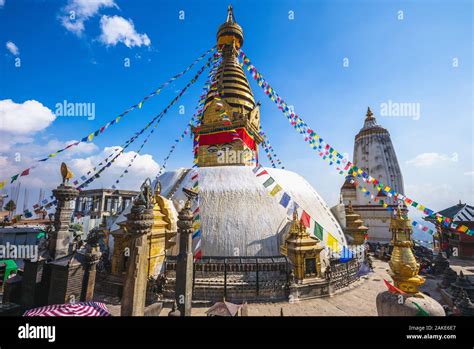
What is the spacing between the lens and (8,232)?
521 inches

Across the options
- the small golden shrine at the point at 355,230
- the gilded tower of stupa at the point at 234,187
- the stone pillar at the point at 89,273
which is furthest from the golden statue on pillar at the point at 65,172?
the small golden shrine at the point at 355,230

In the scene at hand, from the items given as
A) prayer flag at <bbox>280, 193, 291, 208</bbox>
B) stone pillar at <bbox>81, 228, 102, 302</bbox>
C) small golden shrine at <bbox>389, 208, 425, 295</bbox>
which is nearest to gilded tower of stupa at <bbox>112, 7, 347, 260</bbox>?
prayer flag at <bbox>280, 193, 291, 208</bbox>

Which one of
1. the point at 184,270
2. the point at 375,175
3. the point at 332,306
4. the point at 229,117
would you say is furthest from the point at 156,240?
the point at 375,175

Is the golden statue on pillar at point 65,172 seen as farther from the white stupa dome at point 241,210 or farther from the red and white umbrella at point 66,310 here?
the white stupa dome at point 241,210

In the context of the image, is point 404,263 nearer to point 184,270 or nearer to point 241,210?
point 184,270

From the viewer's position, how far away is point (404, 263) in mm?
2928

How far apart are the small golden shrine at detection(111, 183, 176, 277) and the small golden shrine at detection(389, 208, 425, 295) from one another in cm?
768

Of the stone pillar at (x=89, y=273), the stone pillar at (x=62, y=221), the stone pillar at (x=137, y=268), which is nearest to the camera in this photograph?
the stone pillar at (x=137, y=268)

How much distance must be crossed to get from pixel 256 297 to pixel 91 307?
5.54 metres

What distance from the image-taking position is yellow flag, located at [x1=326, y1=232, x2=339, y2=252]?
1121cm

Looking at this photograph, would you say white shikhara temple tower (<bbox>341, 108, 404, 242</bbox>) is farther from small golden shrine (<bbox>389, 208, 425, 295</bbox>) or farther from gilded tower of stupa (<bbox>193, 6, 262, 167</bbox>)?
small golden shrine (<bbox>389, 208, 425, 295</bbox>)

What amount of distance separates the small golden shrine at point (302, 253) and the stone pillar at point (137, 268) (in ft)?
21.8

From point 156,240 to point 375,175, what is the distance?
25539 millimetres

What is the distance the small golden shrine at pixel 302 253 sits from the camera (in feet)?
28.9
